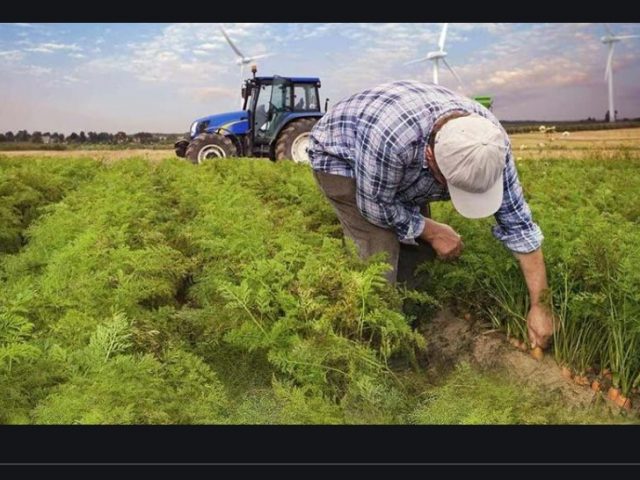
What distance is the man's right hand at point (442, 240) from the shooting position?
4648mm

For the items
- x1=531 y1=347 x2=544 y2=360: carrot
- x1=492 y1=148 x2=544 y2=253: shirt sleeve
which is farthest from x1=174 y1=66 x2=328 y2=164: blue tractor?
x1=492 y1=148 x2=544 y2=253: shirt sleeve

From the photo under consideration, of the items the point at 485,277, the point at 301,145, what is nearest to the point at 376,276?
the point at 485,277

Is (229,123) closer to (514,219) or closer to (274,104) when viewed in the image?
(274,104)

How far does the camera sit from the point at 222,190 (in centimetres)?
740

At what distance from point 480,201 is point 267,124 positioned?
7.15 meters

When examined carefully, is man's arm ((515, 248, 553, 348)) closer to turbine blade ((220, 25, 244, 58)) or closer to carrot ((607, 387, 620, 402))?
carrot ((607, 387, 620, 402))

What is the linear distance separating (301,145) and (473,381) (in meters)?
6.73

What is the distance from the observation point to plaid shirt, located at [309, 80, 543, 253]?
4.08 metres

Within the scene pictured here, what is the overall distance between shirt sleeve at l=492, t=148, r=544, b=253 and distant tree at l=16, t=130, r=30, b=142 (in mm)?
2462

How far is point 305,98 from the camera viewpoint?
411 inches

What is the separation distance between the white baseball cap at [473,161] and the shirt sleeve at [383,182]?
0.35 metres
